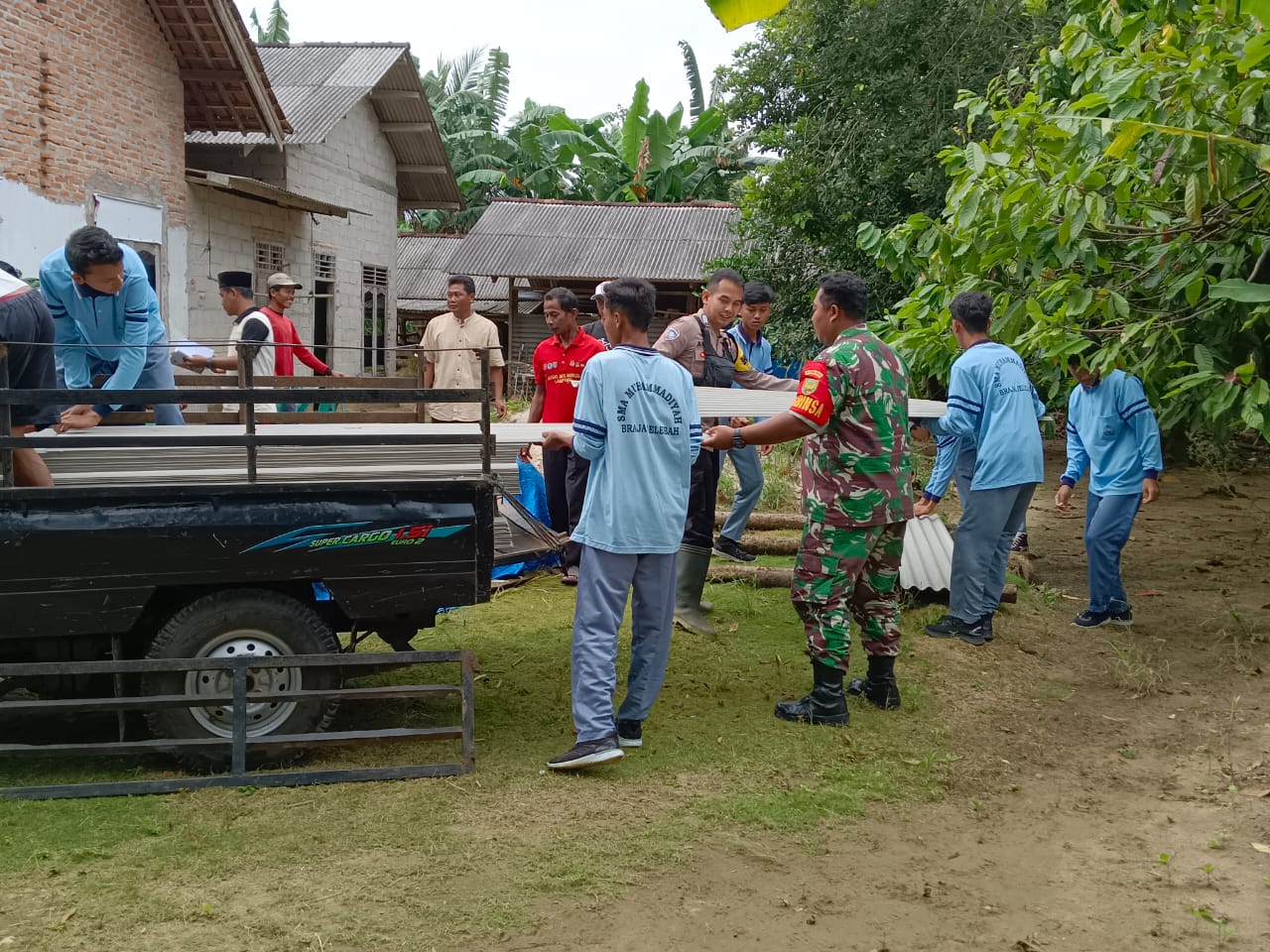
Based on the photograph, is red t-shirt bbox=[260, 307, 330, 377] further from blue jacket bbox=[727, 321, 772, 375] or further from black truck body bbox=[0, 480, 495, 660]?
black truck body bbox=[0, 480, 495, 660]

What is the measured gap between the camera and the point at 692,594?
6.61 m

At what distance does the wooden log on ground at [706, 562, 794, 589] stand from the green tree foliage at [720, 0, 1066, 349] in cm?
794

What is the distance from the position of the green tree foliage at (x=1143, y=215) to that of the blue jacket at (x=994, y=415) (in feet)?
0.60

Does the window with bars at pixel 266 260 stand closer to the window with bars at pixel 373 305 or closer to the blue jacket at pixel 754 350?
the window with bars at pixel 373 305

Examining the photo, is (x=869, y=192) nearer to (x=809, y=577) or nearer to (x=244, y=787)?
(x=809, y=577)

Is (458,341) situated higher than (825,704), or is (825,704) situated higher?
(458,341)

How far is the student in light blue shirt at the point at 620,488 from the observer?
14.4ft

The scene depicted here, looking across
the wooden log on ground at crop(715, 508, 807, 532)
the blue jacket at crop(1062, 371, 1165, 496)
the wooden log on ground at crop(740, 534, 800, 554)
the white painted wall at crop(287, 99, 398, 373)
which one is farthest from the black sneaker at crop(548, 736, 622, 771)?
the white painted wall at crop(287, 99, 398, 373)

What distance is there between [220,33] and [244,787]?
11.1 metres

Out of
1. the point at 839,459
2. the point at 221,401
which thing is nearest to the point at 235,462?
the point at 221,401

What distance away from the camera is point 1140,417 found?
681cm

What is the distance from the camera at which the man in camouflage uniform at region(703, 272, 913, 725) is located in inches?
192

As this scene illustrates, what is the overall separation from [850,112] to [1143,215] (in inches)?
393

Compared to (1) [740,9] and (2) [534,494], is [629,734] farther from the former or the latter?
(2) [534,494]
